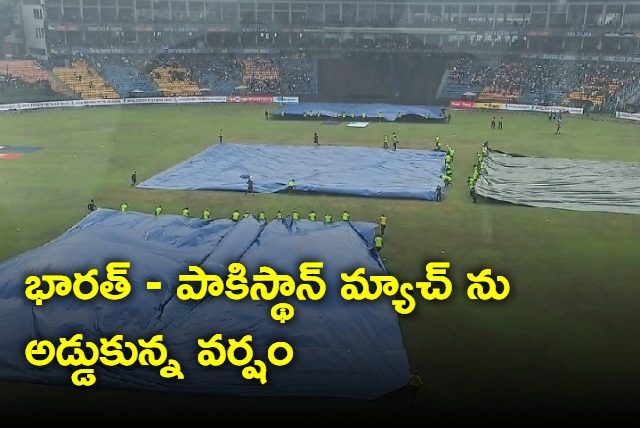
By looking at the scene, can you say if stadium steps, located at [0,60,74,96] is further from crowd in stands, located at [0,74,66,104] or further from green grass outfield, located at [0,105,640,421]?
green grass outfield, located at [0,105,640,421]

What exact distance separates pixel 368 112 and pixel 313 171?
1001 inches

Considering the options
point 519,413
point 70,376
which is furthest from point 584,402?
point 70,376

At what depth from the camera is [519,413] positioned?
13742 millimetres

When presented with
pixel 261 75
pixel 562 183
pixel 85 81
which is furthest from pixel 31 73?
pixel 562 183

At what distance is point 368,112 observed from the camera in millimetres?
59875

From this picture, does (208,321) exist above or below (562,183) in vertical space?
above

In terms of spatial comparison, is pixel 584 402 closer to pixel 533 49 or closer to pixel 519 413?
pixel 519 413

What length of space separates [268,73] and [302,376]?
69427 mm

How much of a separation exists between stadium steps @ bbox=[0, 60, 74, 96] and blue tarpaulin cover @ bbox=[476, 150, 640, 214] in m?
50.4

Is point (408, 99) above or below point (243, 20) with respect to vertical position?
below

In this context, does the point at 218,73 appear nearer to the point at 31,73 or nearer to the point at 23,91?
the point at 31,73

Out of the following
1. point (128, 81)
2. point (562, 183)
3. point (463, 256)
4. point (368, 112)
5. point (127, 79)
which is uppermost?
point (127, 79)

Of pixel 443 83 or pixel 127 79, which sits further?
pixel 443 83

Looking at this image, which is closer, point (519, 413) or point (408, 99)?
point (519, 413)
